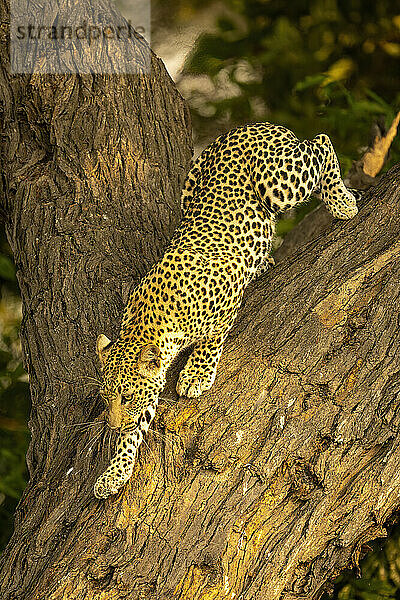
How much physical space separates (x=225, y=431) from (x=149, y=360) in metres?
0.58

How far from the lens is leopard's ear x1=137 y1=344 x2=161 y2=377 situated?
424 cm

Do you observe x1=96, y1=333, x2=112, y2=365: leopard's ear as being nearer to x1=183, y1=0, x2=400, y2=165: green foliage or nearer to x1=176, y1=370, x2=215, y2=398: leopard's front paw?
x1=176, y1=370, x2=215, y2=398: leopard's front paw

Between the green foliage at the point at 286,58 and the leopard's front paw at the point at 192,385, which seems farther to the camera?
the green foliage at the point at 286,58

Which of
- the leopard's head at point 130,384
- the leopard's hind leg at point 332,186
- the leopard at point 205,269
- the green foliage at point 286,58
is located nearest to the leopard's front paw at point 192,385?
the leopard at point 205,269

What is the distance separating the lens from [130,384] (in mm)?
4227

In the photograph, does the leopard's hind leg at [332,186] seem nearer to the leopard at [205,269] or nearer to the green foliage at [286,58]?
the leopard at [205,269]

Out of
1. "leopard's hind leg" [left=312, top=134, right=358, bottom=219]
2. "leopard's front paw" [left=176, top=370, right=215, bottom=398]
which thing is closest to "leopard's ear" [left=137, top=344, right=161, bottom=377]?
"leopard's front paw" [left=176, top=370, right=215, bottom=398]

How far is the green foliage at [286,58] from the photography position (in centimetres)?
1008

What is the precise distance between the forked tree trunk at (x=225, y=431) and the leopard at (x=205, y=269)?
5.7 inches

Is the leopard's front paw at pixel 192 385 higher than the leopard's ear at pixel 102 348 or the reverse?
higher

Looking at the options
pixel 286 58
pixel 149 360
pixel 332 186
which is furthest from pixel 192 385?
pixel 286 58

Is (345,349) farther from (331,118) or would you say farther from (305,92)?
(305,92)

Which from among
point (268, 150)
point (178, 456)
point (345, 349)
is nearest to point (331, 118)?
point (268, 150)

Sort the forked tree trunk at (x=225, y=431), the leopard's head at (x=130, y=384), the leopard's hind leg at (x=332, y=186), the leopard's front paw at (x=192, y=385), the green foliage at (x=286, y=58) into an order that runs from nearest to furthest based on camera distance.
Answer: the forked tree trunk at (x=225, y=431) → the leopard's head at (x=130, y=384) → the leopard's front paw at (x=192, y=385) → the leopard's hind leg at (x=332, y=186) → the green foliage at (x=286, y=58)
